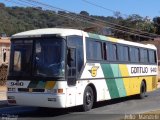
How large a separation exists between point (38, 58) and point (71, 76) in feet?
4.29

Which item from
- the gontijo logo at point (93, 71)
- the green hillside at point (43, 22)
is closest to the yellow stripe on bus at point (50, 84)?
the gontijo logo at point (93, 71)

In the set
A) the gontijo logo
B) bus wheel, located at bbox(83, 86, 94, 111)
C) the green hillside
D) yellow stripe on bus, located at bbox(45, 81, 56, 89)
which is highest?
the green hillside

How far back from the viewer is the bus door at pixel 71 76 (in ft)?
49.1

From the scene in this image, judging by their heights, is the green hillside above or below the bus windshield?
above

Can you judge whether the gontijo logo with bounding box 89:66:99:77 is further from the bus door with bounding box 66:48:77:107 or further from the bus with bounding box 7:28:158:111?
the bus door with bounding box 66:48:77:107

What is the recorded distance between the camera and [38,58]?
15.1m

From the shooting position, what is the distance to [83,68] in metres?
16.1

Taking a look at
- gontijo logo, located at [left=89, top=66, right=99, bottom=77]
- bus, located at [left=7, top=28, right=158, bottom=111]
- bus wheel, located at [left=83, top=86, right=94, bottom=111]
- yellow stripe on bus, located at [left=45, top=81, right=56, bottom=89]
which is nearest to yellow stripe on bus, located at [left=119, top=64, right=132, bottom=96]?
bus, located at [left=7, top=28, right=158, bottom=111]

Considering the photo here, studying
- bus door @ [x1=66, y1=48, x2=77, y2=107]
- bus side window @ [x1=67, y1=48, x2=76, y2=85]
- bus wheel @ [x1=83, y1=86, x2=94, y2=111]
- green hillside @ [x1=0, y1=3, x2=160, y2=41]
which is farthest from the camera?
green hillside @ [x1=0, y1=3, x2=160, y2=41]

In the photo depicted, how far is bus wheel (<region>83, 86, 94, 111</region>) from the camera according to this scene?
16136 mm

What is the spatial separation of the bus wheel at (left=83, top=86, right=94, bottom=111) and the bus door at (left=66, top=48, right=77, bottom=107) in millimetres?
975

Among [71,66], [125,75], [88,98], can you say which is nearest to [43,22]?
[125,75]

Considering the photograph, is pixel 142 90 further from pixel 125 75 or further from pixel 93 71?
pixel 93 71

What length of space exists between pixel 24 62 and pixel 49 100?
1732 millimetres
